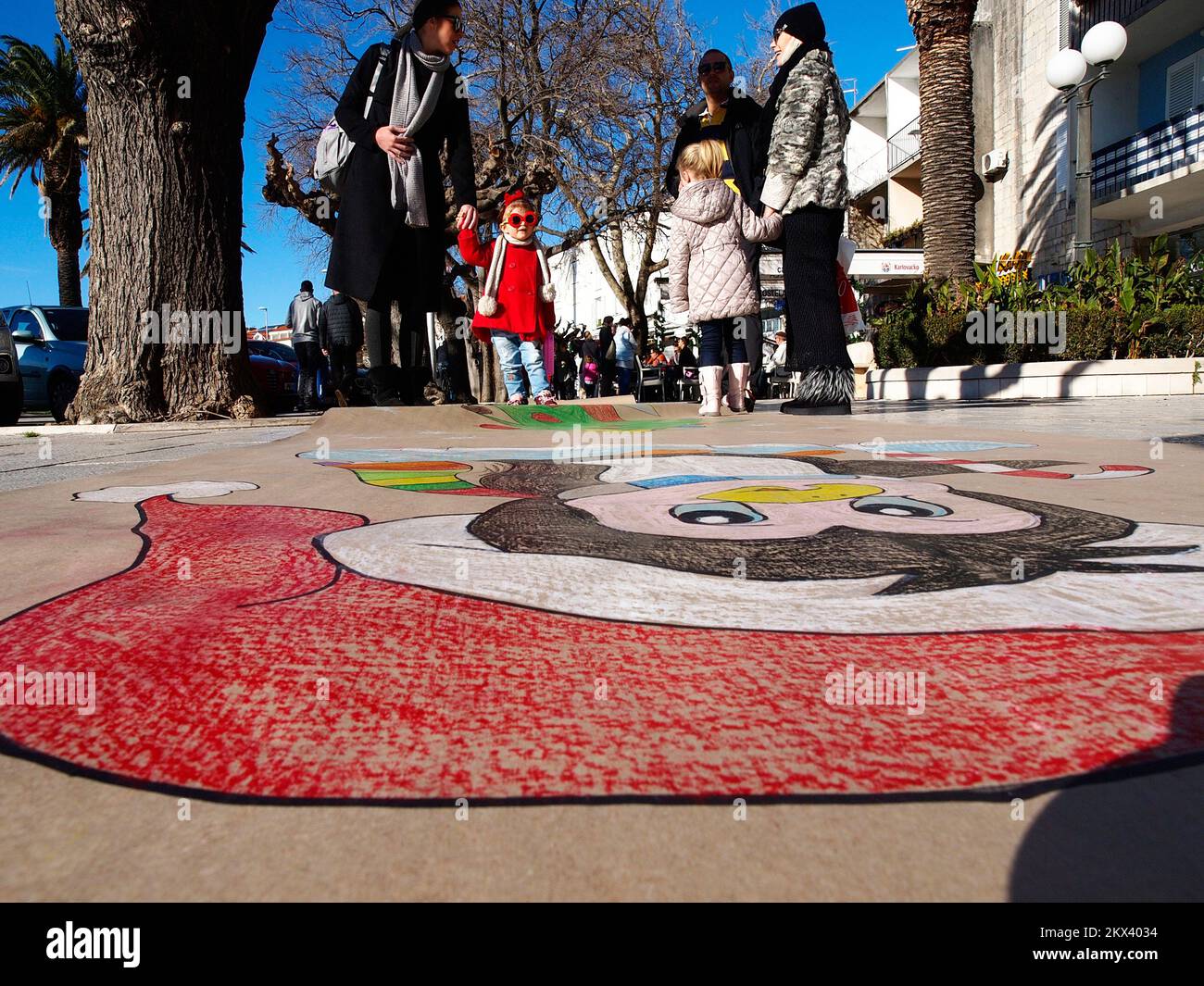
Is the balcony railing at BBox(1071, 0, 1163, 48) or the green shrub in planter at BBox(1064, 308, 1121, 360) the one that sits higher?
the balcony railing at BBox(1071, 0, 1163, 48)

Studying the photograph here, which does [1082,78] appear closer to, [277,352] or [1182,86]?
[1182,86]

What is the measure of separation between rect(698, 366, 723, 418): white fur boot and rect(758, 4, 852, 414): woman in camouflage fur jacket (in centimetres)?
50

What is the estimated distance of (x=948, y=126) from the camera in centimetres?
1167

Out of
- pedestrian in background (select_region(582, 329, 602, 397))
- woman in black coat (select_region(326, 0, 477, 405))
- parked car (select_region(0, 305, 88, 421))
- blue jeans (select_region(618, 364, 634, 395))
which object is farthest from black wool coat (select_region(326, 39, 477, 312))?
pedestrian in background (select_region(582, 329, 602, 397))

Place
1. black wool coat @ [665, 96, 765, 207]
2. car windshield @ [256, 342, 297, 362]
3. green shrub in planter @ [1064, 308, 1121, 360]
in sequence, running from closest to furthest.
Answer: black wool coat @ [665, 96, 765, 207], green shrub in planter @ [1064, 308, 1121, 360], car windshield @ [256, 342, 297, 362]

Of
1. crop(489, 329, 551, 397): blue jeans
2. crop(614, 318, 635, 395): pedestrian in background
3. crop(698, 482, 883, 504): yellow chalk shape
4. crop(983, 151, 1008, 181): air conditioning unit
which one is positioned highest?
crop(983, 151, 1008, 181): air conditioning unit

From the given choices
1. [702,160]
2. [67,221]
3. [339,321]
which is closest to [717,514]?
[702,160]

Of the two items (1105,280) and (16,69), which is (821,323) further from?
(16,69)

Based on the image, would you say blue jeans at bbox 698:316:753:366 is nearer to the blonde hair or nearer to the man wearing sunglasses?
the man wearing sunglasses

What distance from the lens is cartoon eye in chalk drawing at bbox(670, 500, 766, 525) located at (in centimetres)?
183

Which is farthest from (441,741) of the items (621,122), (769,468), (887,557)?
(621,122)

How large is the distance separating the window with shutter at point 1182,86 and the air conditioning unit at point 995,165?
3.49 meters

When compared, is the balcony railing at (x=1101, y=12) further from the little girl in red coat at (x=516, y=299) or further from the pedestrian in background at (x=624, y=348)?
the little girl in red coat at (x=516, y=299)

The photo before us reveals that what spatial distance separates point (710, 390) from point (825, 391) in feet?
2.26
